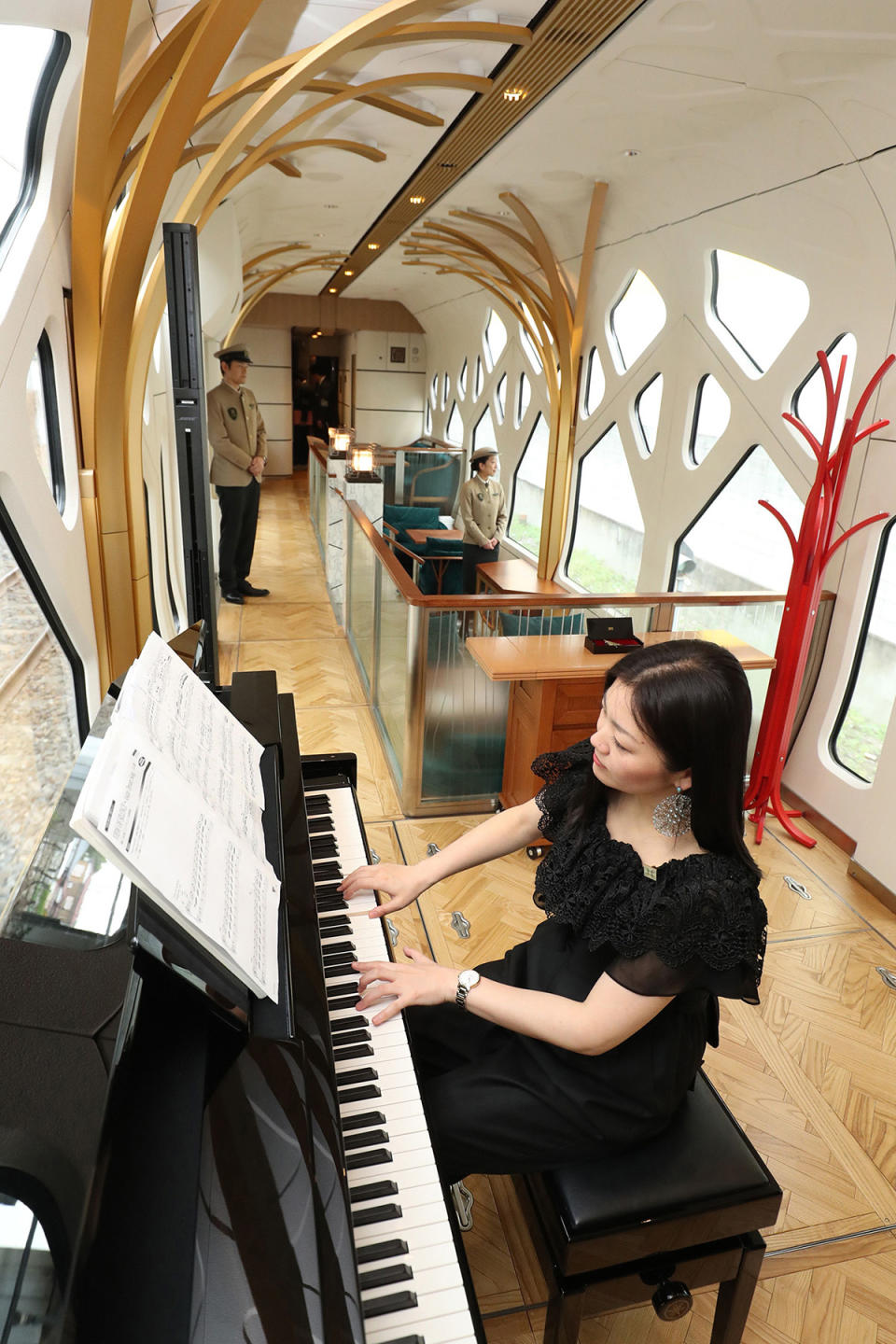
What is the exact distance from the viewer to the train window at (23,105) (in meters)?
2.43

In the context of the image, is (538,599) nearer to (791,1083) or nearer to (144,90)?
(791,1083)

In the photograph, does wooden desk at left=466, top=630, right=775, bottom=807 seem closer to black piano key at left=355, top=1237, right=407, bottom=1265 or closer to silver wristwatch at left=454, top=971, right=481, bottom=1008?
silver wristwatch at left=454, top=971, right=481, bottom=1008

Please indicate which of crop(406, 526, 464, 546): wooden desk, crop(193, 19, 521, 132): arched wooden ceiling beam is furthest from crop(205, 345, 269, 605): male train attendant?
crop(193, 19, 521, 132): arched wooden ceiling beam

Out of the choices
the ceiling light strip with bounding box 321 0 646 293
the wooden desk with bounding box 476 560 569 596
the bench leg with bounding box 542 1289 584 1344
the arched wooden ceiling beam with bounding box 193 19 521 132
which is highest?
the ceiling light strip with bounding box 321 0 646 293

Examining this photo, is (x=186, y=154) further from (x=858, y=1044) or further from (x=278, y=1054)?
(x=858, y=1044)

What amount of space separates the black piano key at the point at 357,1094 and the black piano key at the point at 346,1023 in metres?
0.11

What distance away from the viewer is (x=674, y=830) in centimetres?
149

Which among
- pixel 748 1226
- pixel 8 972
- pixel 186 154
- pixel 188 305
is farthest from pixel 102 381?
pixel 748 1226

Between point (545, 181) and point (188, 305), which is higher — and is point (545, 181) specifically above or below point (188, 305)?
above

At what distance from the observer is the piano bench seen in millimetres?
1395

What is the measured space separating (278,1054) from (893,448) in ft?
12.6

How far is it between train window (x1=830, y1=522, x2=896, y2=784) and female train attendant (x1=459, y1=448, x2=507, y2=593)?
434 centimetres

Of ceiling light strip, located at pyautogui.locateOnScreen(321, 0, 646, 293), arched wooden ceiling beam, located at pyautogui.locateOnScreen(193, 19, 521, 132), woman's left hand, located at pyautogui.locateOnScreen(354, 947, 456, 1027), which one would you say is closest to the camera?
woman's left hand, located at pyautogui.locateOnScreen(354, 947, 456, 1027)

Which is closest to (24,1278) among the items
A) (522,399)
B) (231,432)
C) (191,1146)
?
(191,1146)
